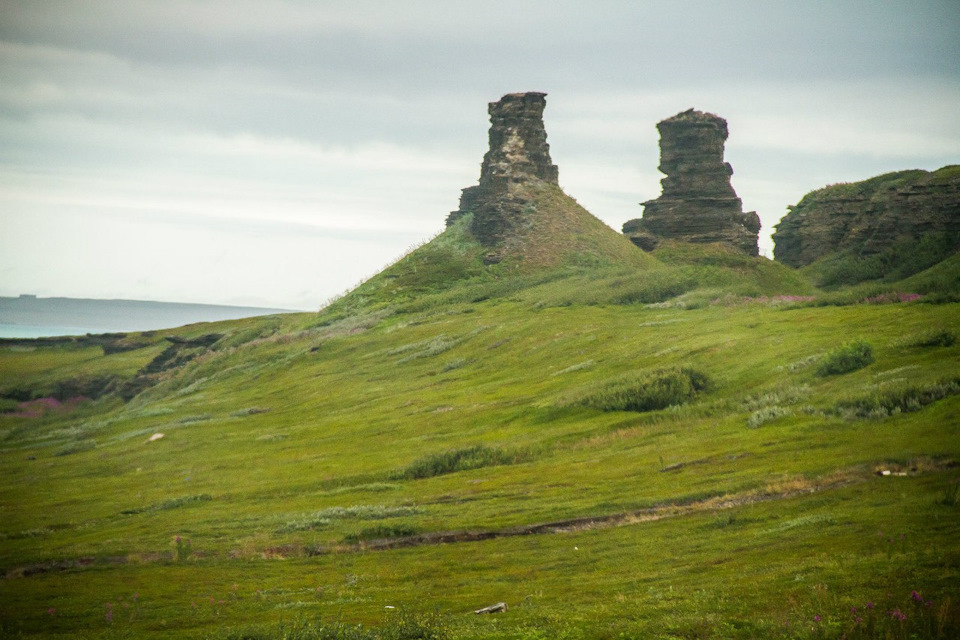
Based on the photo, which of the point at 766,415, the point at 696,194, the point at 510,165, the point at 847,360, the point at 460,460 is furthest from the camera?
the point at 696,194

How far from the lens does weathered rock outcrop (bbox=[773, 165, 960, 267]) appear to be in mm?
122938

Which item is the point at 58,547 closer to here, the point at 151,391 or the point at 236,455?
the point at 236,455

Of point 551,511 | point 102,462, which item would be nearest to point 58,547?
point 551,511

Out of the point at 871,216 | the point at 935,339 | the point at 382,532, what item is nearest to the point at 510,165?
the point at 871,216

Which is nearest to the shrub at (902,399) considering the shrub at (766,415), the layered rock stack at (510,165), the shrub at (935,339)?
the shrub at (766,415)

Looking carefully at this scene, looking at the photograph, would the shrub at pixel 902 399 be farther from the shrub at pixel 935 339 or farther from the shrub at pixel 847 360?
the shrub at pixel 935 339

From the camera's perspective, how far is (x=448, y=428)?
5562 centimetres

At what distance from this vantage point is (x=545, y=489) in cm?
3538

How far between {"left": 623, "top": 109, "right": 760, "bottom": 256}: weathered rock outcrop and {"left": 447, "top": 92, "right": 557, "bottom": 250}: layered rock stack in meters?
19.4

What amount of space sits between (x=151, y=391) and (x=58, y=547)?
265 ft

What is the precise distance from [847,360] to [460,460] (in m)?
21.9

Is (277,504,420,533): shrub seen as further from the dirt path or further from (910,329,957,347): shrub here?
(910,329,957,347): shrub

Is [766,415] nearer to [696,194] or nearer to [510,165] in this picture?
[510,165]

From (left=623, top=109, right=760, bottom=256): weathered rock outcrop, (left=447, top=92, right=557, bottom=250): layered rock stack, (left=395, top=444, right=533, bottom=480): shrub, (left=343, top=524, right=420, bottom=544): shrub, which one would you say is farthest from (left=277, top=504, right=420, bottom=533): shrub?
(left=623, top=109, right=760, bottom=256): weathered rock outcrop
